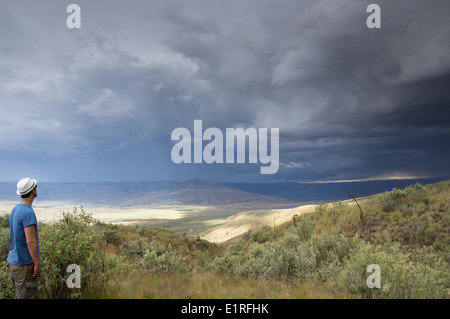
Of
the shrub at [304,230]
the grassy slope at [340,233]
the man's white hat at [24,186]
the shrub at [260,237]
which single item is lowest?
the shrub at [260,237]

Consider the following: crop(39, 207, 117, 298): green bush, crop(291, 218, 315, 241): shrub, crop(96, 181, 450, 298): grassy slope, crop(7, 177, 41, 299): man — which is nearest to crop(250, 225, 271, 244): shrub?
crop(96, 181, 450, 298): grassy slope

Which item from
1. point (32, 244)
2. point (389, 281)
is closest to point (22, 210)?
point (32, 244)

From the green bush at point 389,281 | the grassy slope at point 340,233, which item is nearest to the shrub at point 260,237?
the grassy slope at point 340,233

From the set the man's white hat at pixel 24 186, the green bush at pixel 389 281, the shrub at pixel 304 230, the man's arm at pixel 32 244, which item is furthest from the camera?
the shrub at pixel 304 230

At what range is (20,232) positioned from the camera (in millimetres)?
5160

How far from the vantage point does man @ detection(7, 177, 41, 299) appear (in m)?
5.08

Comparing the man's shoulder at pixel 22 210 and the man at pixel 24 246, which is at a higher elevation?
the man's shoulder at pixel 22 210

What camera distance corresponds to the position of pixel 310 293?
723cm

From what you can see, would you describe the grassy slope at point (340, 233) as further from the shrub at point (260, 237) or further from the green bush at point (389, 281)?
the shrub at point (260, 237)

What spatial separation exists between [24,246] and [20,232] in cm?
29

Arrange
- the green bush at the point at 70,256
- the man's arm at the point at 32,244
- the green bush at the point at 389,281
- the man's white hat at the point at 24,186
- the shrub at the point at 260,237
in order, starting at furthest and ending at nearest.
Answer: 1. the shrub at the point at 260,237
2. the green bush at the point at 389,281
3. the green bush at the point at 70,256
4. the man's white hat at the point at 24,186
5. the man's arm at the point at 32,244

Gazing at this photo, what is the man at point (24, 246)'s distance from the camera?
5078mm

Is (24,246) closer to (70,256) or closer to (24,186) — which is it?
(24,186)
